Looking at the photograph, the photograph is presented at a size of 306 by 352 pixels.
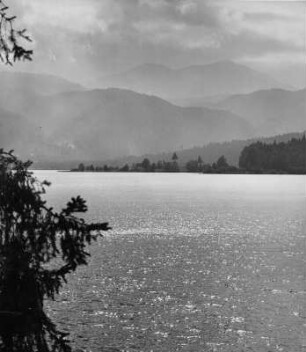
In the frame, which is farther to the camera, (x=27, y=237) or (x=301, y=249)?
(x=301, y=249)

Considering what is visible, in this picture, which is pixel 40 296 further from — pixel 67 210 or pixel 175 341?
pixel 175 341

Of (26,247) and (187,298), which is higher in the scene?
(26,247)

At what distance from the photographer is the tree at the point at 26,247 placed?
57.7ft

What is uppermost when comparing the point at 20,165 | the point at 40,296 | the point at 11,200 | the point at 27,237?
the point at 20,165

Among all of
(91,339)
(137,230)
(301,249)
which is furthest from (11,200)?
(137,230)

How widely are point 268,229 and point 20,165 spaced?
159174 mm

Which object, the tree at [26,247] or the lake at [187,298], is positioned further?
the lake at [187,298]

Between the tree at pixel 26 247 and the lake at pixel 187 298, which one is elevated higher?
the tree at pixel 26 247

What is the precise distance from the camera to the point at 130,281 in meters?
85.3

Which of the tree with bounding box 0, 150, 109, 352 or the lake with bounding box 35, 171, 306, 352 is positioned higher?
the tree with bounding box 0, 150, 109, 352

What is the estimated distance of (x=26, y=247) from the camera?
721 inches

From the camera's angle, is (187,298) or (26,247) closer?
(26,247)

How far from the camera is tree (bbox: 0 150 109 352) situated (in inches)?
692

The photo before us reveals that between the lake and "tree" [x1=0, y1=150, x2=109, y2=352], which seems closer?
"tree" [x1=0, y1=150, x2=109, y2=352]
